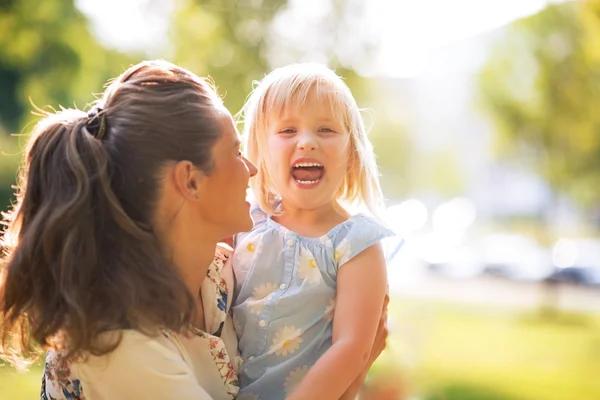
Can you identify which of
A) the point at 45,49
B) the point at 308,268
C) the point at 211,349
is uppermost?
the point at 45,49

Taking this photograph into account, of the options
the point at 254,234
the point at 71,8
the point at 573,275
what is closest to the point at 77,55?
the point at 71,8

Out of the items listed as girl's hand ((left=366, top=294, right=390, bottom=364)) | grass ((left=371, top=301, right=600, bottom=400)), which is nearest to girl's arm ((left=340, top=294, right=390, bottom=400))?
girl's hand ((left=366, top=294, right=390, bottom=364))

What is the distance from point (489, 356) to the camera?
35.6ft

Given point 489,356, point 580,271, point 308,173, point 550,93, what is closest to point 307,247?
point 308,173

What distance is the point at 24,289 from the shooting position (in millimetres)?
1555

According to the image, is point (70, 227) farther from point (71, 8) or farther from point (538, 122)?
point (538, 122)

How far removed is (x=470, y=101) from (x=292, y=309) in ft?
45.7

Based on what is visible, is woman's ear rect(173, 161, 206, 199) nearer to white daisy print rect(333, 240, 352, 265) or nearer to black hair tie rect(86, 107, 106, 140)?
black hair tie rect(86, 107, 106, 140)

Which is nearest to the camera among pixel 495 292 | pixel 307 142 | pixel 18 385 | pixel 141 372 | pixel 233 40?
pixel 141 372

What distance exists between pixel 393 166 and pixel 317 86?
2814 centimetres

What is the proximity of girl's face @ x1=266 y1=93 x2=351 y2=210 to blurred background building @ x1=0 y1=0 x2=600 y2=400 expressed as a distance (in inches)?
10.5

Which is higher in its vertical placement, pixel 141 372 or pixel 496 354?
pixel 496 354

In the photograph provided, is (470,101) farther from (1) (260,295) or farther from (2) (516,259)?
(1) (260,295)

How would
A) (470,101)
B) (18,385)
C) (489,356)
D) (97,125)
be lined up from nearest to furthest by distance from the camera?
(97,125), (18,385), (489,356), (470,101)
